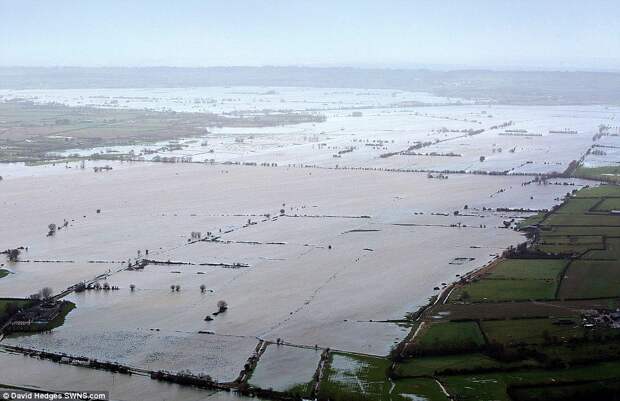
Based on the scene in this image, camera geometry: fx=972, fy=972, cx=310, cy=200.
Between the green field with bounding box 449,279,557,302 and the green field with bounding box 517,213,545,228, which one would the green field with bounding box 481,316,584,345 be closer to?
the green field with bounding box 449,279,557,302

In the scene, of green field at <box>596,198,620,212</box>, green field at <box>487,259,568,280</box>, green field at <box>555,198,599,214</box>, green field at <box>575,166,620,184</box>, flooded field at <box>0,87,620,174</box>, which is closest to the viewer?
green field at <box>487,259,568,280</box>

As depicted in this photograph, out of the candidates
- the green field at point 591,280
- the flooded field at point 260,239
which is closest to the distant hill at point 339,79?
the flooded field at point 260,239

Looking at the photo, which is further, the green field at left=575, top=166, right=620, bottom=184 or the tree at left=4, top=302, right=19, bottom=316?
the green field at left=575, top=166, right=620, bottom=184

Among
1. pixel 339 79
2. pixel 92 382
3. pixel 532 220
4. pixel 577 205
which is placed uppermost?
pixel 339 79

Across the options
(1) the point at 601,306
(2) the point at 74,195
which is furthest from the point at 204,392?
(2) the point at 74,195

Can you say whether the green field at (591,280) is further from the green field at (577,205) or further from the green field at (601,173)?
the green field at (601,173)

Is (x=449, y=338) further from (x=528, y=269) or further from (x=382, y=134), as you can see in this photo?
(x=382, y=134)

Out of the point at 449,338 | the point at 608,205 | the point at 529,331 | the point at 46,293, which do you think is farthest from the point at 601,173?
the point at 46,293

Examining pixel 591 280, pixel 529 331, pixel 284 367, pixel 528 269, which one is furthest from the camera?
pixel 528 269

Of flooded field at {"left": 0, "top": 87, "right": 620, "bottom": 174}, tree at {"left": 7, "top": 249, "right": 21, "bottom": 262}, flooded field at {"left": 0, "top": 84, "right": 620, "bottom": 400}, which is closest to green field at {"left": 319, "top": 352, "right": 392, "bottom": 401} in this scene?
flooded field at {"left": 0, "top": 84, "right": 620, "bottom": 400}
